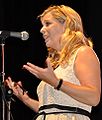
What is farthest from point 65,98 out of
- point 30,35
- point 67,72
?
point 30,35

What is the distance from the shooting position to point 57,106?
202cm

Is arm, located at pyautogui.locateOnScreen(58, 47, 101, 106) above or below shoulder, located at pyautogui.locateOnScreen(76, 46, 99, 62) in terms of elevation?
below

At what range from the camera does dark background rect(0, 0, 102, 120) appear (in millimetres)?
3684

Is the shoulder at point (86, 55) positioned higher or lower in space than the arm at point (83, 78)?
higher

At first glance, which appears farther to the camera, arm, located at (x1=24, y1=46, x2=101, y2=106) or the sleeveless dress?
the sleeveless dress

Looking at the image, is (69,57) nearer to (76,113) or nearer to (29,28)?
(76,113)

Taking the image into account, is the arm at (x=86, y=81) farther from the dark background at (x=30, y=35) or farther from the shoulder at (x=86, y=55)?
the dark background at (x=30, y=35)

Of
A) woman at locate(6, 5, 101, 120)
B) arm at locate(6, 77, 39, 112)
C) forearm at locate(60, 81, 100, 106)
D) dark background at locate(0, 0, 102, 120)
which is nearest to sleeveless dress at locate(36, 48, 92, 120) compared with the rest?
woman at locate(6, 5, 101, 120)

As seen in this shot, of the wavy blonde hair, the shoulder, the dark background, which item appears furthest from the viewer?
the dark background

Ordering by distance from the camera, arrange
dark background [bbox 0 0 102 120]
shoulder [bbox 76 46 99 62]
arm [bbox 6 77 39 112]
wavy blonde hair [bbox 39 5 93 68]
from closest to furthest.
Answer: shoulder [bbox 76 46 99 62] → wavy blonde hair [bbox 39 5 93 68] → arm [bbox 6 77 39 112] → dark background [bbox 0 0 102 120]

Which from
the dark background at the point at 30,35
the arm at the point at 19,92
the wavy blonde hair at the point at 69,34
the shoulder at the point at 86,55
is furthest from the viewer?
the dark background at the point at 30,35

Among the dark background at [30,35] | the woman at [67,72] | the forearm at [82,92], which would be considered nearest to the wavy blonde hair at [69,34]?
the woman at [67,72]

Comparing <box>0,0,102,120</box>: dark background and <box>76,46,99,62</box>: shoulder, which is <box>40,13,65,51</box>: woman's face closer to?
<box>76,46,99,62</box>: shoulder

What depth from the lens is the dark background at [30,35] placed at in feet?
12.1
